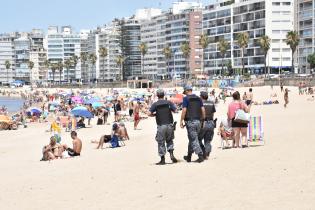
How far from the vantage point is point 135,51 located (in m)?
184

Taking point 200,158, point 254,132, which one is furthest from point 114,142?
point 200,158

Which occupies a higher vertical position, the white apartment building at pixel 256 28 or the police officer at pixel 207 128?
the white apartment building at pixel 256 28

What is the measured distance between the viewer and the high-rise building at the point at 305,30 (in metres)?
102

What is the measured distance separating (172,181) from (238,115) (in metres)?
4.59

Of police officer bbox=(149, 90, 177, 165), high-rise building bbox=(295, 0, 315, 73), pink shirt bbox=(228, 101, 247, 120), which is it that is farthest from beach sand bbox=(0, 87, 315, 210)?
high-rise building bbox=(295, 0, 315, 73)

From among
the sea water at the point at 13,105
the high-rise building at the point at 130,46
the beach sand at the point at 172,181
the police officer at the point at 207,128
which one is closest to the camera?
the beach sand at the point at 172,181

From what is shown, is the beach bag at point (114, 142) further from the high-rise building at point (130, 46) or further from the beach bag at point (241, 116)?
the high-rise building at point (130, 46)

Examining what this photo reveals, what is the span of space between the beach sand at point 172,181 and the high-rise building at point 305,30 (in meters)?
88.6

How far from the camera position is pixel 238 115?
1454cm

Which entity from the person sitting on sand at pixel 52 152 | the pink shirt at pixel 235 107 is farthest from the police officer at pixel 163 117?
the person sitting on sand at pixel 52 152

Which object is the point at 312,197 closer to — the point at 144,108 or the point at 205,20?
the point at 144,108

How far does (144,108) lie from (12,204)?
108 feet

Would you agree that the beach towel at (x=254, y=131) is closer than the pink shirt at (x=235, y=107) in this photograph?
No

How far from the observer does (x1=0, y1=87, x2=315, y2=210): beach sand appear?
849 centimetres
